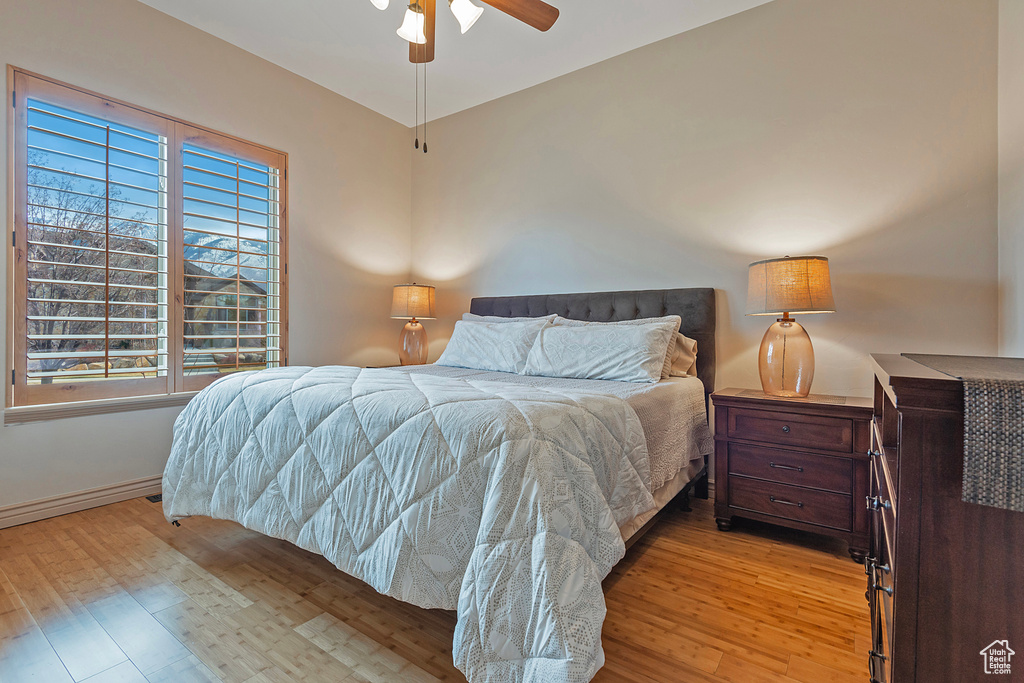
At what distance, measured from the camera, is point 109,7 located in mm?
2584

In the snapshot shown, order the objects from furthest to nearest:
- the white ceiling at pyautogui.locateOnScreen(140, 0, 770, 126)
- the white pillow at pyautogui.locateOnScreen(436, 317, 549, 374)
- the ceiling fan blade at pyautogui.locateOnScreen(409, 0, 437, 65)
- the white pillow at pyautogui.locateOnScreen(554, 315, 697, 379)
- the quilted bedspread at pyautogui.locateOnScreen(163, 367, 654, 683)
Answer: the white pillow at pyautogui.locateOnScreen(436, 317, 549, 374) → the white ceiling at pyautogui.locateOnScreen(140, 0, 770, 126) → the white pillow at pyautogui.locateOnScreen(554, 315, 697, 379) → the ceiling fan blade at pyautogui.locateOnScreen(409, 0, 437, 65) → the quilted bedspread at pyautogui.locateOnScreen(163, 367, 654, 683)

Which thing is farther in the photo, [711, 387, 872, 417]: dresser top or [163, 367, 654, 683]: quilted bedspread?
[711, 387, 872, 417]: dresser top

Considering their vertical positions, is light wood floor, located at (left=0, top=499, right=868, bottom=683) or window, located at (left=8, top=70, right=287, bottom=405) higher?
window, located at (left=8, top=70, right=287, bottom=405)

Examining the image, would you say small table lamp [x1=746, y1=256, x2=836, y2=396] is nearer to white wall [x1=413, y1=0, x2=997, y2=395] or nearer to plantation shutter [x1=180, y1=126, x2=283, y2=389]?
white wall [x1=413, y1=0, x2=997, y2=395]

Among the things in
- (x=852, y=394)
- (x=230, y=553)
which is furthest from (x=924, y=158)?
(x=230, y=553)

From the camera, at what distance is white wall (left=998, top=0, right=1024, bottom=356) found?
6.12 ft

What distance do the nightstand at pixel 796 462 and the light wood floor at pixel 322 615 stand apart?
5.5 inches

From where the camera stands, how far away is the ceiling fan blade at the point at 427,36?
200cm

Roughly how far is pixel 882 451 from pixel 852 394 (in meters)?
1.46

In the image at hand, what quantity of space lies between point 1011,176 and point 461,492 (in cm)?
257

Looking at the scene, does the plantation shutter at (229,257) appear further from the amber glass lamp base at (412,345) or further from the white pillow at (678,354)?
the white pillow at (678,354)

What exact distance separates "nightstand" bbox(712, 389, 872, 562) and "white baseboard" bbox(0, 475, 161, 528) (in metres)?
3.19

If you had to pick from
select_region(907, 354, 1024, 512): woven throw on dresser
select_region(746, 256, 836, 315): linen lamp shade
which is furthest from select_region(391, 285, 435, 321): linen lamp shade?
select_region(907, 354, 1024, 512): woven throw on dresser

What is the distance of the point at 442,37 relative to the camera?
295cm
